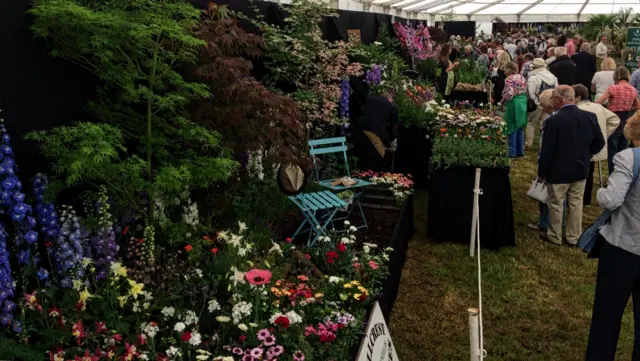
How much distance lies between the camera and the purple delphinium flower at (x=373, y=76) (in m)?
7.71

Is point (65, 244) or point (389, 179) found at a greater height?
point (65, 244)

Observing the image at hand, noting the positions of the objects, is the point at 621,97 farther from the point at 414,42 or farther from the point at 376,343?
the point at 376,343

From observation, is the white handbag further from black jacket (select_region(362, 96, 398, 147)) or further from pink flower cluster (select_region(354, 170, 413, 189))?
black jacket (select_region(362, 96, 398, 147))

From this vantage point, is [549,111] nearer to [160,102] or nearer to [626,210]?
[626,210]

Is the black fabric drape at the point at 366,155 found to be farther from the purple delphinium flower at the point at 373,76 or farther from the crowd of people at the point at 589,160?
the crowd of people at the point at 589,160

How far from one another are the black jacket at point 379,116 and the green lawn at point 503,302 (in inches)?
51.0

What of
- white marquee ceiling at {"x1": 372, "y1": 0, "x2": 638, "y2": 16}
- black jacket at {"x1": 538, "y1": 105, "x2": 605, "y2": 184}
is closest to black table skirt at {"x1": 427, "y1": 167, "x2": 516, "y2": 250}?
A: black jacket at {"x1": 538, "y1": 105, "x2": 605, "y2": 184}

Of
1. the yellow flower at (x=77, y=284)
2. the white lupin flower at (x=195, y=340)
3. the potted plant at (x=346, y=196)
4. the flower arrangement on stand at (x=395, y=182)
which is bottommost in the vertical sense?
the flower arrangement on stand at (x=395, y=182)

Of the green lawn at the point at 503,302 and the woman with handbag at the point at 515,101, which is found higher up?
the woman with handbag at the point at 515,101

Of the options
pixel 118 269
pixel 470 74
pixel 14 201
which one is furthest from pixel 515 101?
pixel 14 201

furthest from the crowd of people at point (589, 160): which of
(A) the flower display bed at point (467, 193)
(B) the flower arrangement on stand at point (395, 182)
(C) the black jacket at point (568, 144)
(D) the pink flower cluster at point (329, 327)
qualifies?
(D) the pink flower cluster at point (329, 327)

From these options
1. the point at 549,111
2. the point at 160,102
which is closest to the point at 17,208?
the point at 160,102

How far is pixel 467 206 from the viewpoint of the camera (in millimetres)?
5723

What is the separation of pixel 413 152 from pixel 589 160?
2.63 m
